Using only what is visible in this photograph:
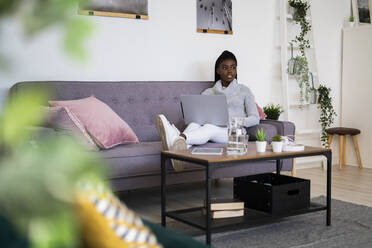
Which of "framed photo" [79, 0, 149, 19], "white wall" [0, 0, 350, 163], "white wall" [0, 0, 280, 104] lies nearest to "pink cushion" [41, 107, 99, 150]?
"white wall" [0, 0, 350, 163]

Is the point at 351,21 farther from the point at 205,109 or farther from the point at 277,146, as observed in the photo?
the point at 277,146

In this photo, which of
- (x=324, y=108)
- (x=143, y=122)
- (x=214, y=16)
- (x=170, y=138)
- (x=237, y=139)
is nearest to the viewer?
(x=237, y=139)

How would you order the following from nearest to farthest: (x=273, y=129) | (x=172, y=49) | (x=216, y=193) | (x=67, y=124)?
1. (x=67, y=124)
2. (x=273, y=129)
3. (x=216, y=193)
4. (x=172, y=49)

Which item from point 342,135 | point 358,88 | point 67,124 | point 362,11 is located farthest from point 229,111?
point 362,11

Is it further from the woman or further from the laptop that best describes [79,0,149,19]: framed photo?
the laptop

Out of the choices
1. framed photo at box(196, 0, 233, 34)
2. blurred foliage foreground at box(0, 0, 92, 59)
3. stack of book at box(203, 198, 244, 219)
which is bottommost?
stack of book at box(203, 198, 244, 219)

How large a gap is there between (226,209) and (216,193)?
1319 millimetres

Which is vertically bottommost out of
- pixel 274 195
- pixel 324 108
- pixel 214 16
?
pixel 274 195

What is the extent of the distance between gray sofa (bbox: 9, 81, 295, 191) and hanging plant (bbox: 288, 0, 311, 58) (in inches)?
58.6

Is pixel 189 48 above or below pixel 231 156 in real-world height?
above

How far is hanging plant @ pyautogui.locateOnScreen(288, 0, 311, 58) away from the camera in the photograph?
5.18 m

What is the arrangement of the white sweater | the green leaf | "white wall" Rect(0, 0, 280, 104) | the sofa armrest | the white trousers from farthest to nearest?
the white sweater, "white wall" Rect(0, 0, 280, 104), the sofa armrest, the white trousers, the green leaf

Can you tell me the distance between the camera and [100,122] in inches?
131

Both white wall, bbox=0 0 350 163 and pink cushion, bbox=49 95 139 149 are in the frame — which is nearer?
pink cushion, bbox=49 95 139 149
